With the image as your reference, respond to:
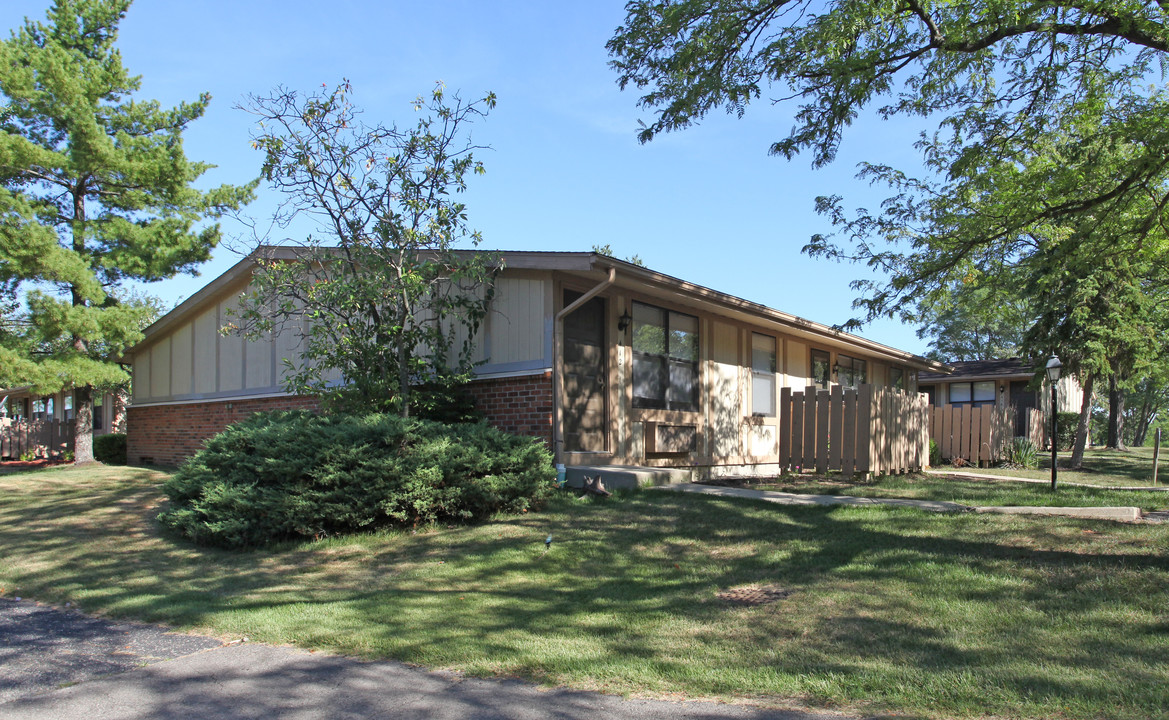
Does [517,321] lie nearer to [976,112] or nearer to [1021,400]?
[976,112]

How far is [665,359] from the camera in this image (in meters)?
12.8

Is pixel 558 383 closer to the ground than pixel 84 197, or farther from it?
closer to the ground

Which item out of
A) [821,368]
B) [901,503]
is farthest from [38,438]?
[901,503]

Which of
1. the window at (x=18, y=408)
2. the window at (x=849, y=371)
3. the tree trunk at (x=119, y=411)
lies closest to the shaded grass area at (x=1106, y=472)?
the window at (x=849, y=371)

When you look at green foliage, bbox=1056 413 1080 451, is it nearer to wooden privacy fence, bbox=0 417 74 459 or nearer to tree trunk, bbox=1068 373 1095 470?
tree trunk, bbox=1068 373 1095 470

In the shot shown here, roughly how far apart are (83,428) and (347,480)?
13.2m

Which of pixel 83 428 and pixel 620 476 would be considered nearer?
pixel 620 476

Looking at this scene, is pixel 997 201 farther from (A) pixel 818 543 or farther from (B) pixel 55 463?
(B) pixel 55 463

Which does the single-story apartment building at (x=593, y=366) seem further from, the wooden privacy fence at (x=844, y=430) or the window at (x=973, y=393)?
the window at (x=973, y=393)

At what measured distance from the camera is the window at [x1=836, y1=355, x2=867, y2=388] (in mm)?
18172

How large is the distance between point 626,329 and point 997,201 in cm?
510

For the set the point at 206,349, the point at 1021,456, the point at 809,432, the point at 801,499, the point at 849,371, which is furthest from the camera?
the point at 1021,456

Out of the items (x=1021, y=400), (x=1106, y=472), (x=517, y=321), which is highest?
(x=517, y=321)

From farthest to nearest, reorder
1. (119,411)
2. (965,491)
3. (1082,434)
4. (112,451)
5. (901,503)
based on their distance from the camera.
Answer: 1. (119,411)
2. (1082,434)
3. (112,451)
4. (965,491)
5. (901,503)
